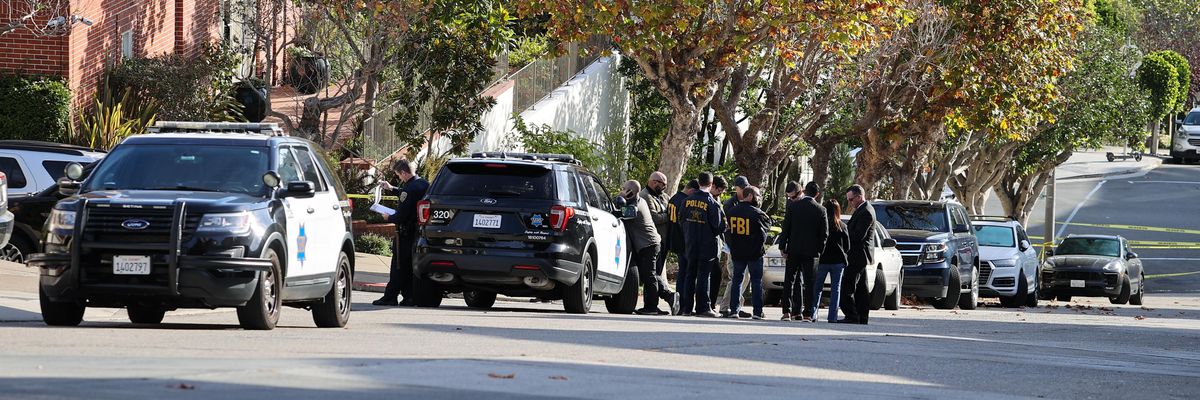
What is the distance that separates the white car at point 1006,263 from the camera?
94.3ft

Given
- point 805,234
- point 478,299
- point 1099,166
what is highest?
point 1099,166

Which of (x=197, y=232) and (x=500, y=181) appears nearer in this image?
(x=197, y=232)

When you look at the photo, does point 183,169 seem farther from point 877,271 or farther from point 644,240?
point 877,271

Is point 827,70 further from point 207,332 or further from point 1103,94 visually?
point 207,332

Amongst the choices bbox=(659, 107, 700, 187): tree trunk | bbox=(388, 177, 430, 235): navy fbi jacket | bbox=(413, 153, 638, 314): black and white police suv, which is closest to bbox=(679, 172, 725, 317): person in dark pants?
bbox=(413, 153, 638, 314): black and white police suv

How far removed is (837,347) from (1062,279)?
20073 mm

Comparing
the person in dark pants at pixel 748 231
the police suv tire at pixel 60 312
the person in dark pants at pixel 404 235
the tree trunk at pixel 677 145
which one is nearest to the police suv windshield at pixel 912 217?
the tree trunk at pixel 677 145

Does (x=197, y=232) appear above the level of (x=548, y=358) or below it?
above

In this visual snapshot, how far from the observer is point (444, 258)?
17125mm

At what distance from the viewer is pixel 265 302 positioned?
13.1 meters

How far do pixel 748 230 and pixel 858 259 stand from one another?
1422 mm

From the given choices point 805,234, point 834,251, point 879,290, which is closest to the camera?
point 805,234

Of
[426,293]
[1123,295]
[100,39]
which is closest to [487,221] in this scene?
[426,293]

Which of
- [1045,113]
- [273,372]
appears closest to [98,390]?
[273,372]
